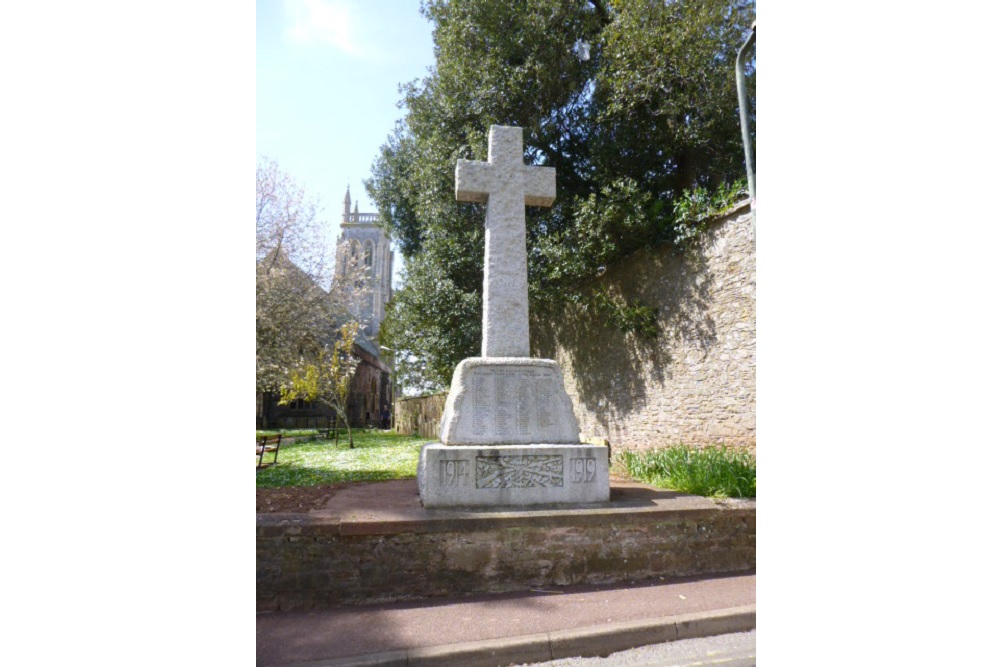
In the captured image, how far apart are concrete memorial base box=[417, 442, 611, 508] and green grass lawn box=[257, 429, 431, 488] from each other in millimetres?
3756

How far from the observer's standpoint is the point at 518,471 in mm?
4219

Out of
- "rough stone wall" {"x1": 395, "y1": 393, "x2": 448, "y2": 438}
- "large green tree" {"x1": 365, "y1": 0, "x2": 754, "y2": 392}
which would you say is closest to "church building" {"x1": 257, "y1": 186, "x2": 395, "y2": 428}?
"rough stone wall" {"x1": 395, "y1": 393, "x2": 448, "y2": 438}

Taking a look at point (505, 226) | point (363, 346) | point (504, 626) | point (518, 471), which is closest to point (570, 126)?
point (505, 226)

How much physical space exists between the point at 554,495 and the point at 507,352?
1291 millimetres

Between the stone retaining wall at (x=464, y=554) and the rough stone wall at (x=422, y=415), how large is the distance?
14.0 meters

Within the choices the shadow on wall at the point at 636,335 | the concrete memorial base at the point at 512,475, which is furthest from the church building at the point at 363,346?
the concrete memorial base at the point at 512,475

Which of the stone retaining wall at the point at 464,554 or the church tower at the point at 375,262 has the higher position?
the church tower at the point at 375,262

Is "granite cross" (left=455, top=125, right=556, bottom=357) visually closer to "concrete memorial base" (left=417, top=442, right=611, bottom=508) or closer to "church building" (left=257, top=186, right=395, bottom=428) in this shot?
"concrete memorial base" (left=417, top=442, right=611, bottom=508)

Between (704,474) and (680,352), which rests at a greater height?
(680,352)

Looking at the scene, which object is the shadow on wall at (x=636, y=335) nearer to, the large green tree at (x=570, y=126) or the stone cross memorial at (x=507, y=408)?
the large green tree at (x=570, y=126)

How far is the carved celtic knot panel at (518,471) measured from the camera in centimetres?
417

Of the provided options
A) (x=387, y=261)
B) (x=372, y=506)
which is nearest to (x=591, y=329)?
(x=372, y=506)

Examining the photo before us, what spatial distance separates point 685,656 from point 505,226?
11.8ft

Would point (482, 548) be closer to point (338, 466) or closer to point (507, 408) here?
point (507, 408)
